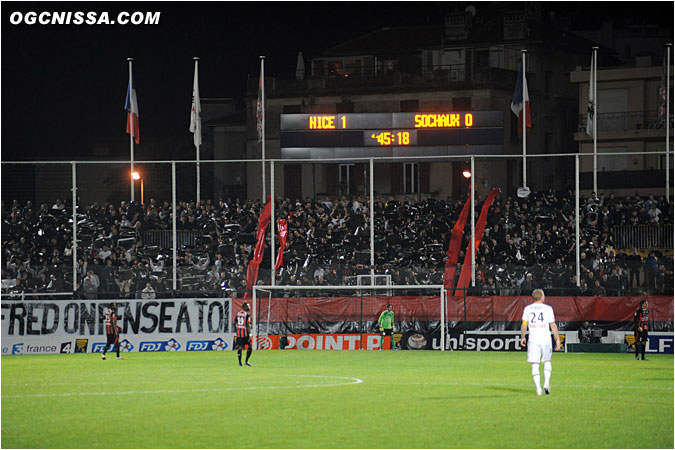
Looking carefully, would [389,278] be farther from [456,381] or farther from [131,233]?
[456,381]

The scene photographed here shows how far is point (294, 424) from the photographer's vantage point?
16.3 m

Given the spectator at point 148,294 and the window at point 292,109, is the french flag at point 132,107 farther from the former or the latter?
the window at point 292,109

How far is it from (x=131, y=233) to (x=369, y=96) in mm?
26303

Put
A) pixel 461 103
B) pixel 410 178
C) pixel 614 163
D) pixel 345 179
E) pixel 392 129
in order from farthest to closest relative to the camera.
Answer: pixel 345 179, pixel 410 178, pixel 461 103, pixel 614 163, pixel 392 129

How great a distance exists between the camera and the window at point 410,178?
65062 millimetres

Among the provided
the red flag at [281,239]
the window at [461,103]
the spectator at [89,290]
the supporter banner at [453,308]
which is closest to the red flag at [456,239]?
the supporter banner at [453,308]

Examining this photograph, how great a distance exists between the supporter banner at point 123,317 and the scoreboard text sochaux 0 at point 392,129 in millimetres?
17652

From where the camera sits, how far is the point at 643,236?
42.3m

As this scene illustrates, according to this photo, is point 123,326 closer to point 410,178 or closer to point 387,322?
point 387,322

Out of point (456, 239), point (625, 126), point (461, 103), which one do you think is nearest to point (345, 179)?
point (461, 103)

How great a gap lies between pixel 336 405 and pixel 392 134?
113 feet

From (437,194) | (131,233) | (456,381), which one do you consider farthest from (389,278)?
(437,194)

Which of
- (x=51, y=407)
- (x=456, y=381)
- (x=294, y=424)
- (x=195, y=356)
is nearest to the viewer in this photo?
(x=294, y=424)

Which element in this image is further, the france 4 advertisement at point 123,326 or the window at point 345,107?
the window at point 345,107
